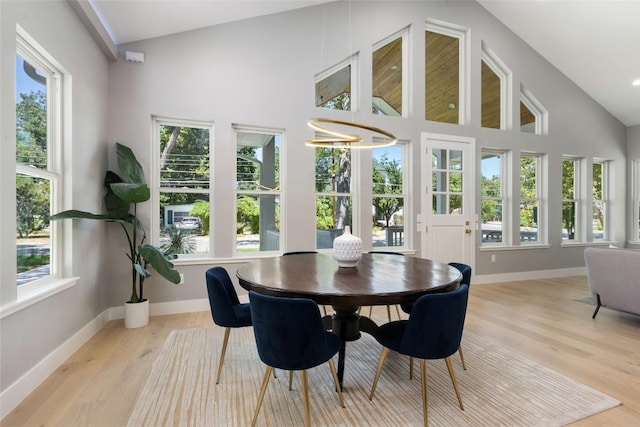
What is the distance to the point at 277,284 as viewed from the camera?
1935 millimetres

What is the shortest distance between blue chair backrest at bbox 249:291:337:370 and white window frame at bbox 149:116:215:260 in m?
2.55

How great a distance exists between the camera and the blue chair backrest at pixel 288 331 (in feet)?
5.32

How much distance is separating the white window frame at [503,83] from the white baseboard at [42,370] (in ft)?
21.1

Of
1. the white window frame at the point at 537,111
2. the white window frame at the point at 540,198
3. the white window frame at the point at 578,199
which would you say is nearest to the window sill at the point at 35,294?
the white window frame at the point at 540,198

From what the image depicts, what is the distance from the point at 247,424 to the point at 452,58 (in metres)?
5.82

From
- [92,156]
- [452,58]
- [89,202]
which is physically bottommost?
[89,202]

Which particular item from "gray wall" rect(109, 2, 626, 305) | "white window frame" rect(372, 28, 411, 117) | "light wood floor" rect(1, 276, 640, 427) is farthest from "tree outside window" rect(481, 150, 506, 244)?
"white window frame" rect(372, 28, 411, 117)

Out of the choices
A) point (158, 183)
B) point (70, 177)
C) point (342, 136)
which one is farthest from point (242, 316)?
point (158, 183)

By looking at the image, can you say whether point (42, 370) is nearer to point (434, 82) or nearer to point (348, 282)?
point (348, 282)

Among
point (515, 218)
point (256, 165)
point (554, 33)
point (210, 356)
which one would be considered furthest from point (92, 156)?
point (554, 33)

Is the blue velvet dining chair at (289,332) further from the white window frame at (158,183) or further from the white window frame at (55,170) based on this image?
the white window frame at (158,183)

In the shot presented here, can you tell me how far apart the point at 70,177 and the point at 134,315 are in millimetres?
1468

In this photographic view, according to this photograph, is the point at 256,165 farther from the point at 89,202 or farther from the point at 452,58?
the point at 452,58

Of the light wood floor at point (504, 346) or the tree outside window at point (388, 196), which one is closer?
the light wood floor at point (504, 346)
